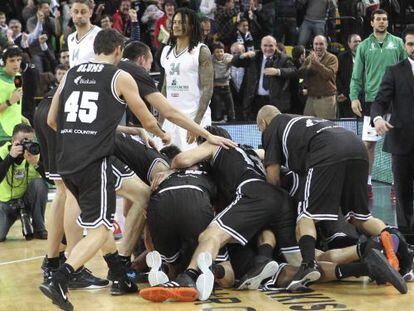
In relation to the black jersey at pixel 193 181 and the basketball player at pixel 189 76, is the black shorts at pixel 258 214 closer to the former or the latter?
the black jersey at pixel 193 181

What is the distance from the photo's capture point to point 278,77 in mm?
14102

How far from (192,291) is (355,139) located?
5.63 feet

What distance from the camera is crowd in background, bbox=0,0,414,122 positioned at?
571 inches

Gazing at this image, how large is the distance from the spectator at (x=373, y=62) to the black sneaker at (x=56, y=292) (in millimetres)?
5523

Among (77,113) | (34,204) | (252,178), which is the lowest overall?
(34,204)

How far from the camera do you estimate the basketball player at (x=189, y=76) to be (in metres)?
8.90

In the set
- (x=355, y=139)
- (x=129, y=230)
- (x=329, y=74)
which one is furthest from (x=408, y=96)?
(x=329, y=74)

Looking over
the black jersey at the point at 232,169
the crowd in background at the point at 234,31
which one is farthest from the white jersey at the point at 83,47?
the crowd in background at the point at 234,31

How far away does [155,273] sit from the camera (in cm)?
666

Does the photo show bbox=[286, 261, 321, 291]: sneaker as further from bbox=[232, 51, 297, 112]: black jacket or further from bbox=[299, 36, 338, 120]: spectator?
bbox=[232, 51, 297, 112]: black jacket

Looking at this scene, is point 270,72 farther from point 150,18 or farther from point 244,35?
point 150,18

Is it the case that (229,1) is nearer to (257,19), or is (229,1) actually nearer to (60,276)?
(257,19)

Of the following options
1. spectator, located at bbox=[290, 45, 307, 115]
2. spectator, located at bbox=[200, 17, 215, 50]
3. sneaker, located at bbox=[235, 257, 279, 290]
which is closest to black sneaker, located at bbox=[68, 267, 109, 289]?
sneaker, located at bbox=[235, 257, 279, 290]

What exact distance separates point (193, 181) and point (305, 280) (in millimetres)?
1157
